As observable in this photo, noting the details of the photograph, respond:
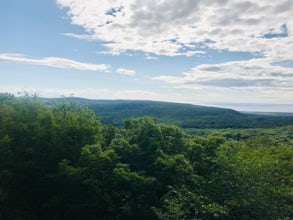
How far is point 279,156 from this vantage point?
1113 inches

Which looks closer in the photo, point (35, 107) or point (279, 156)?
point (279, 156)

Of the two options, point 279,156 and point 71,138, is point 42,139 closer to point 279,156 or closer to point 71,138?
point 71,138

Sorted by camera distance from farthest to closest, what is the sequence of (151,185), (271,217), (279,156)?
1. (279,156)
2. (151,185)
3. (271,217)

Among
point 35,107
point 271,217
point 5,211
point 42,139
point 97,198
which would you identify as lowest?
point 5,211

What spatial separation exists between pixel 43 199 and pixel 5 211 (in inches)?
155

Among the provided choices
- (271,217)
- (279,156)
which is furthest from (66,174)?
(279,156)

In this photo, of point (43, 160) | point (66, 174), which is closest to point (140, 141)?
point (66, 174)

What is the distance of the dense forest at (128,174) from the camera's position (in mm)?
20938

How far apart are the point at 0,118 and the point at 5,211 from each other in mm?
9383

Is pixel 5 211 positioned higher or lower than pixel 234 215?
lower

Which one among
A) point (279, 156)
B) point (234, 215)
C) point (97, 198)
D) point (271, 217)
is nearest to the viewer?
point (271, 217)

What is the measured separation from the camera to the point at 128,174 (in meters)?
23.7

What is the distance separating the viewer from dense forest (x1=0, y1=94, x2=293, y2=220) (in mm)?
20938

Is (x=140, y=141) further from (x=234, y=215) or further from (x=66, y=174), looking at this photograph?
(x=234, y=215)
